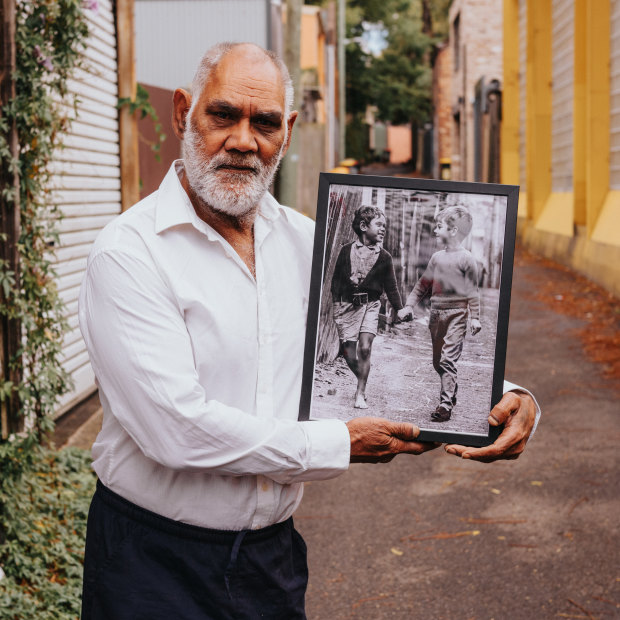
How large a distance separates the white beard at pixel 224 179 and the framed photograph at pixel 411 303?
6.7 inches

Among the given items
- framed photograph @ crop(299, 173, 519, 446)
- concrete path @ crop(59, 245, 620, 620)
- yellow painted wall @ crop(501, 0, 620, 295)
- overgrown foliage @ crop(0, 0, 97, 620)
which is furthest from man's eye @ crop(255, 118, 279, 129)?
yellow painted wall @ crop(501, 0, 620, 295)

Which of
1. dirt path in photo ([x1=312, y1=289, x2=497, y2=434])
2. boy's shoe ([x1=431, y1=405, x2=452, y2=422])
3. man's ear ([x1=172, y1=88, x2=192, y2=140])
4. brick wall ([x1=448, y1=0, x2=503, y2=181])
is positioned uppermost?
brick wall ([x1=448, y1=0, x2=503, y2=181])

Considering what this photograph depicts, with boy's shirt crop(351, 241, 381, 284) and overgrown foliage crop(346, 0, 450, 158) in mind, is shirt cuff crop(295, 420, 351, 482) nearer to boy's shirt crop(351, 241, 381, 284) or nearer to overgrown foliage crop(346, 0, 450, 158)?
boy's shirt crop(351, 241, 381, 284)

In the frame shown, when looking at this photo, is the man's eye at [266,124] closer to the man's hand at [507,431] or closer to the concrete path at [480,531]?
the man's hand at [507,431]

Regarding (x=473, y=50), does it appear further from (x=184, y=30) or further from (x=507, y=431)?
(x=507, y=431)

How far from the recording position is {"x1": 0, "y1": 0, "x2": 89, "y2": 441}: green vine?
14.0ft

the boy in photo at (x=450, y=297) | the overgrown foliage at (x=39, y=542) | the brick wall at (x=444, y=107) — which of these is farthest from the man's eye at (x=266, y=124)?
the brick wall at (x=444, y=107)

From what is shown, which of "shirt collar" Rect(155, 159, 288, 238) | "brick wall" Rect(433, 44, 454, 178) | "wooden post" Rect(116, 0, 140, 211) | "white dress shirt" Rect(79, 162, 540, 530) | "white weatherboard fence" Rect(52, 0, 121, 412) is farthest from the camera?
"brick wall" Rect(433, 44, 454, 178)

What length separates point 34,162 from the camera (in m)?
4.52

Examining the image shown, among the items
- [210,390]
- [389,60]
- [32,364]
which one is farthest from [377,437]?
[389,60]

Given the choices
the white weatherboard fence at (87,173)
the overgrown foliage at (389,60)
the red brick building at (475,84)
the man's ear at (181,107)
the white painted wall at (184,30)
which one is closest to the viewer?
the man's ear at (181,107)

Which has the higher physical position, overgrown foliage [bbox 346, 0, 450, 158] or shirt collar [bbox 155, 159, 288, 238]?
overgrown foliage [bbox 346, 0, 450, 158]

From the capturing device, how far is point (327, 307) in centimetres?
218

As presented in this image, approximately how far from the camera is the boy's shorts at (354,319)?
2.18 metres
